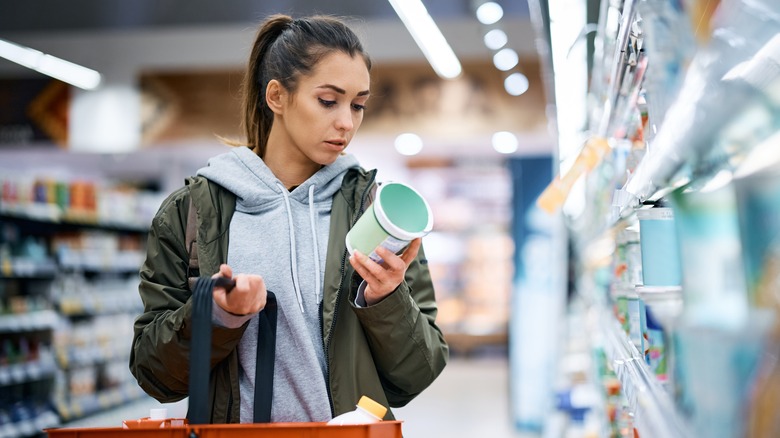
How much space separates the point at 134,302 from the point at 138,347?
20.6ft

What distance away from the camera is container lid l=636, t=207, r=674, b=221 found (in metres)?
1.36

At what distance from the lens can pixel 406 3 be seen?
5.88 metres

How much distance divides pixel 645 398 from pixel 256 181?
0.86m

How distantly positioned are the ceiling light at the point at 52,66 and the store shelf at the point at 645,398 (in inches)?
334

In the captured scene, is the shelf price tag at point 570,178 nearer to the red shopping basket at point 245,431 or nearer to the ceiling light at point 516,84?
the red shopping basket at point 245,431

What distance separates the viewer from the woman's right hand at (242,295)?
1.31m

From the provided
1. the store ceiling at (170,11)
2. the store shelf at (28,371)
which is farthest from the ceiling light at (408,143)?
the store shelf at (28,371)

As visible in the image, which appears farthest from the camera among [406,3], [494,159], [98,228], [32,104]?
[494,159]

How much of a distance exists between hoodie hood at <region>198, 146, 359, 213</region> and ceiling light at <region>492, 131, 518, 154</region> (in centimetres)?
783

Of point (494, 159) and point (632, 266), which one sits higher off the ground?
point (494, 159)

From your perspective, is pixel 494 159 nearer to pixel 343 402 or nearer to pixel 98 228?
pixel 98 228

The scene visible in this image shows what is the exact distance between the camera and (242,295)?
51.8 inches

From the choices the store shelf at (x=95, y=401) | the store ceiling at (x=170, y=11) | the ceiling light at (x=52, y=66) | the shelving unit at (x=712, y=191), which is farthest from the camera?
the ceiling light at (x=52, y=66)

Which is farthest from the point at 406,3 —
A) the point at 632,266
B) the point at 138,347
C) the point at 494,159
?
the point at 494,159
